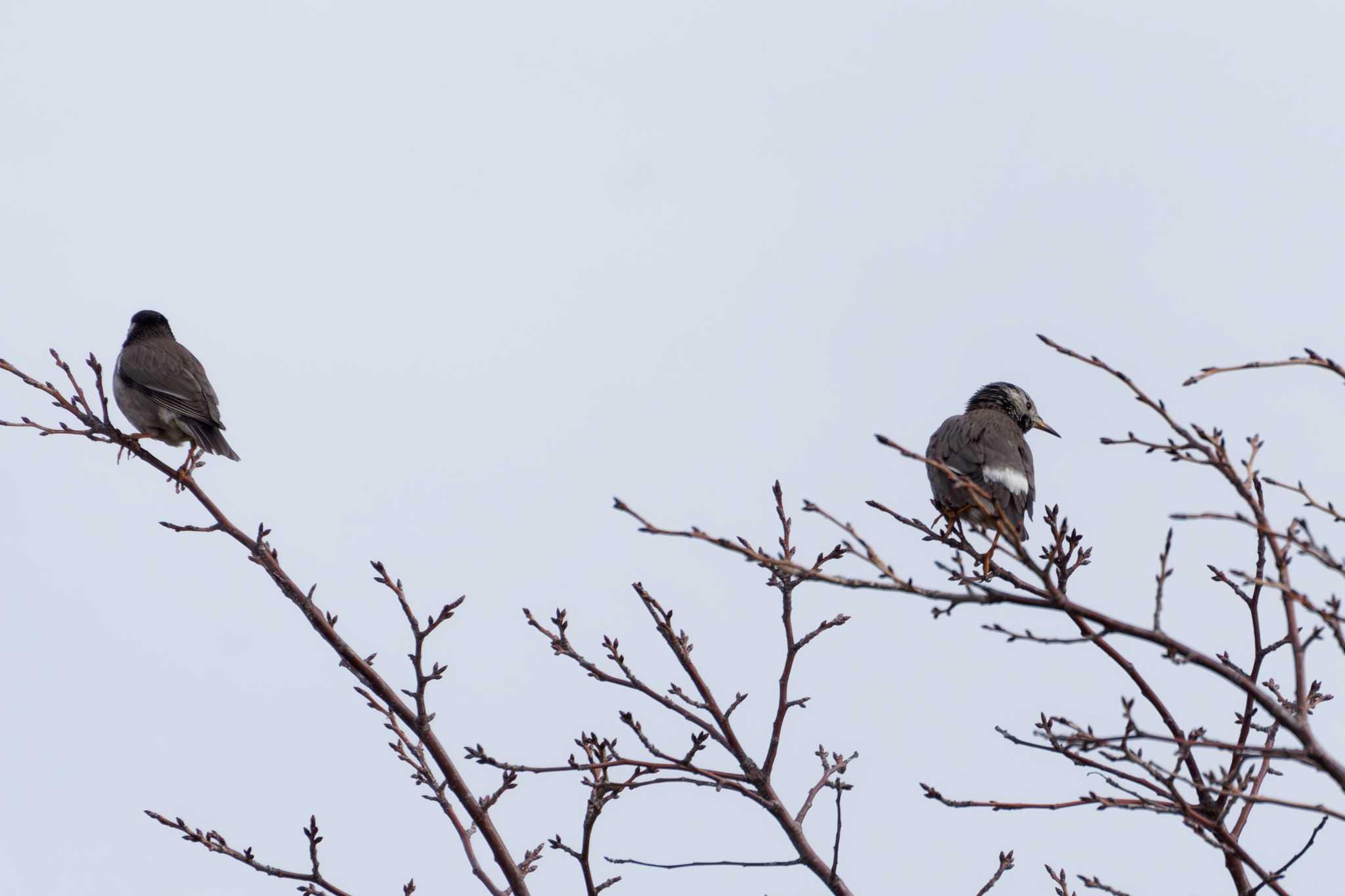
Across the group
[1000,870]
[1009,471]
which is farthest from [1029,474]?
[1000,870]

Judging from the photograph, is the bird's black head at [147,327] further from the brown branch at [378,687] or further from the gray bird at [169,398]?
the brown branch at [378,687]

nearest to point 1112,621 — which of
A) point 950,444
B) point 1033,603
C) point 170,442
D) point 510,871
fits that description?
point 1033,603

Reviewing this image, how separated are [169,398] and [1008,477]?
6.03 meters

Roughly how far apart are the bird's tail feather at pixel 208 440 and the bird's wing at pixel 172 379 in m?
0.04

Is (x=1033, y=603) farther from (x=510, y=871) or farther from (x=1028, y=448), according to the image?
(x=1028, y=448)

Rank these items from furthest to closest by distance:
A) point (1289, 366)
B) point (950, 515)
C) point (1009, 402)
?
point (1009, 402)
point (950, 515)
point (1289, 366)

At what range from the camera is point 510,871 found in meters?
4.55

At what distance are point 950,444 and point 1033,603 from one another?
6.80 m

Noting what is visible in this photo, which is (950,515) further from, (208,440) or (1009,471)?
(208,440)

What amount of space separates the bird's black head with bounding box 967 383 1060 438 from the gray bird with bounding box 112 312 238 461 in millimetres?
6045

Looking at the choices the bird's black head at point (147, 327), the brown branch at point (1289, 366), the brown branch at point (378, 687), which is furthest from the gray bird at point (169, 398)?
the brown branch at point (1289, 366)

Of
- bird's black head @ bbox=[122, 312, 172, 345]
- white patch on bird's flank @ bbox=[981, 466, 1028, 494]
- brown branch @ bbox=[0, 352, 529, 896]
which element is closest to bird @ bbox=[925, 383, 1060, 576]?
white patch on bird's flank @ bbox=[981, 466, 1028, 494]

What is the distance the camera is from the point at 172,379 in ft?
33.0

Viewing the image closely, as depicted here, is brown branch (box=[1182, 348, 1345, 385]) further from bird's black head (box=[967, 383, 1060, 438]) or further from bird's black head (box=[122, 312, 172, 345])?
bird's black head (box=[122, 312, 172, 345])
